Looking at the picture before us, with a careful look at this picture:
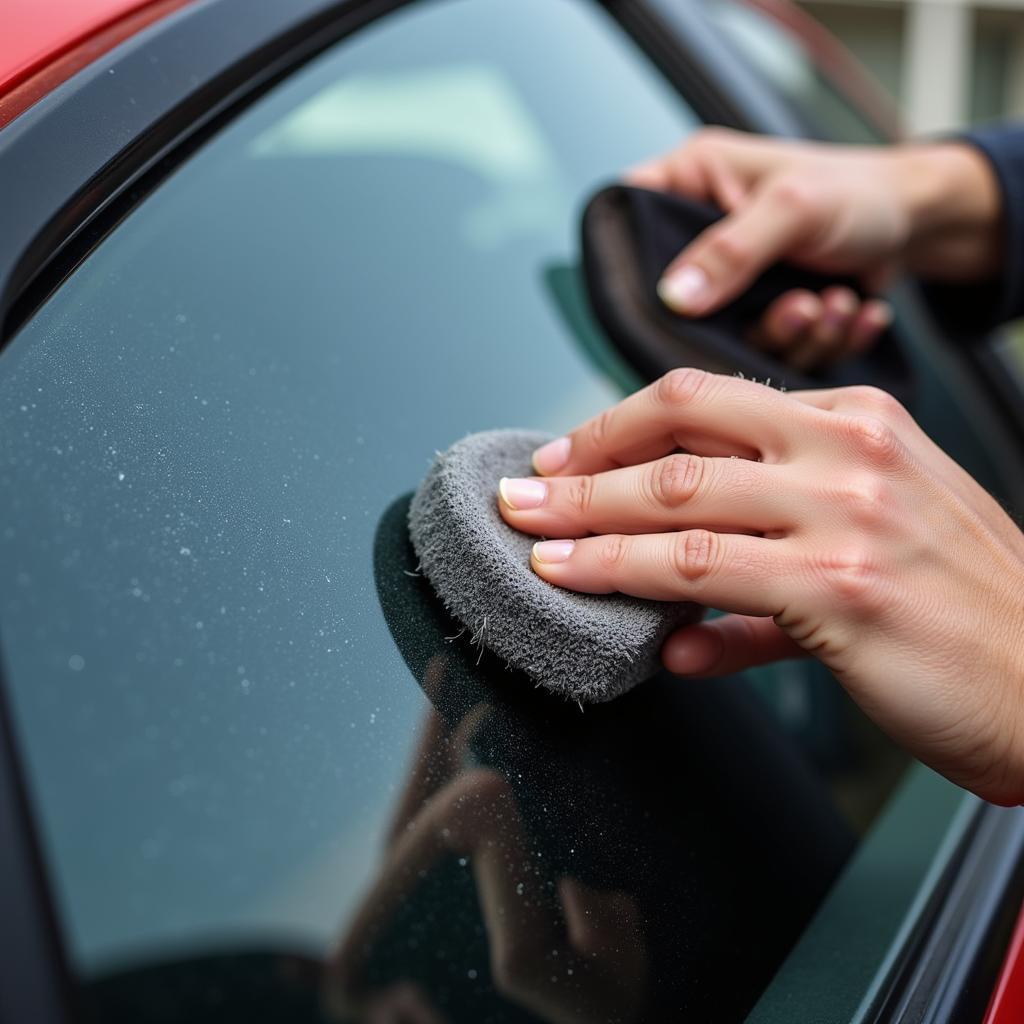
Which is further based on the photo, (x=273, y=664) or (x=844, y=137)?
(x=844, y=137)

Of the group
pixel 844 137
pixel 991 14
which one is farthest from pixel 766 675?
pixel 991 14

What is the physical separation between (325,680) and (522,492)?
0.23m

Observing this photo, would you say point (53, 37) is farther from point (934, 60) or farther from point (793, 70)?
point (934, 60)

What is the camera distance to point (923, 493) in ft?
2.55

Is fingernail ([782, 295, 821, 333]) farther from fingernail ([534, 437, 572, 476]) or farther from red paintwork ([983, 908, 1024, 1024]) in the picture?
red paintwork ([983, 908, 1024, 1024])

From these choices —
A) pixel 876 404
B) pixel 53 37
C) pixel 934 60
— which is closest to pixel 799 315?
pixel 876 404

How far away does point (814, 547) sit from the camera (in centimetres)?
73

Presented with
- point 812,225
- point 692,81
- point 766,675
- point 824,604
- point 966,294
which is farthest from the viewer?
point 966,294

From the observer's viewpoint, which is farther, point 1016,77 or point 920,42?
point 1016,77

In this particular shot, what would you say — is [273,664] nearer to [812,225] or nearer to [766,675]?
[766,675]

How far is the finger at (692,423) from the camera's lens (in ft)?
2.52

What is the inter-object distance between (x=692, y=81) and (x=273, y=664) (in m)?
1.30

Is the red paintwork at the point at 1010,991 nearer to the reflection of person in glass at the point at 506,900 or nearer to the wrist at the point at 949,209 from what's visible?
the reflection of person in glass at the point at 506,900

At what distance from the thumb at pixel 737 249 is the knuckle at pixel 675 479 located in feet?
1.25
